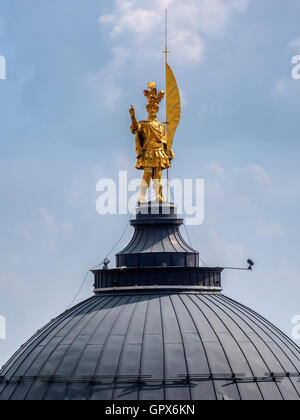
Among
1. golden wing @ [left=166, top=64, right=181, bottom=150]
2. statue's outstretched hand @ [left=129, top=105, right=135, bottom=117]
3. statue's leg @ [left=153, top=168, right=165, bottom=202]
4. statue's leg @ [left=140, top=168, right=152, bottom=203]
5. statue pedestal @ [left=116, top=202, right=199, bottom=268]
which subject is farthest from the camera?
golden wing @ [left=166, top=64, right=181, bottom=150]

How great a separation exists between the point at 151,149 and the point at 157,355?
24552 millimetres

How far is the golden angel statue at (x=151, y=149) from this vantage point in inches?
4875

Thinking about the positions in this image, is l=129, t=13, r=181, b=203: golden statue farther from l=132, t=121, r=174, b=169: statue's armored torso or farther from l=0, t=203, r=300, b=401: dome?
l=0, t=203, r=300, b=401: dome

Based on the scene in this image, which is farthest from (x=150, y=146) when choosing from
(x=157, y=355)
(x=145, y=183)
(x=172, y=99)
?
(x=157, y=355)

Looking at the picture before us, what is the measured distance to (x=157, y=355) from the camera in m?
107

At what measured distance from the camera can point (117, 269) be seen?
11694cm

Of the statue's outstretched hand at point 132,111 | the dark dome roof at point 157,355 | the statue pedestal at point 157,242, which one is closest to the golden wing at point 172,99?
the statue's outstretched hand at point 132,111

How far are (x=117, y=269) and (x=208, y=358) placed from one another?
14.2m

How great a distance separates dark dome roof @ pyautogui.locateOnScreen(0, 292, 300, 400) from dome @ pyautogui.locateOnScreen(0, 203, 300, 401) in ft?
0.27

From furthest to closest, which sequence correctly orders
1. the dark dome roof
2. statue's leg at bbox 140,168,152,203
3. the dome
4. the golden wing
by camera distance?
the golden wing < statue's leg at bbox 140,168,152,203 < the dome < the dark dome roof

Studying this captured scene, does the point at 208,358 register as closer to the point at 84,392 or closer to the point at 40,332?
the point at 84,392

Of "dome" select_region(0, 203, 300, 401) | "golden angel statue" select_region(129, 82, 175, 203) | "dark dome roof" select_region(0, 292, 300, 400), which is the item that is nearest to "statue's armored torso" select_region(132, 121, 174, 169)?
"golden angel statue" select_region(129, 82, 175, 203)

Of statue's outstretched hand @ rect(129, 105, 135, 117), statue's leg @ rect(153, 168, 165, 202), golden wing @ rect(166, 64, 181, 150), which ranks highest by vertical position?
golden wing @ rect(166, 64, 181, 150)

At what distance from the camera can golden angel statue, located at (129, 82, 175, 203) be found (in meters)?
124
